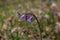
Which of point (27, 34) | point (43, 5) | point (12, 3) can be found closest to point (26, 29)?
point (27, 34)

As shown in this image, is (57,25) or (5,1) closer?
(57,25)

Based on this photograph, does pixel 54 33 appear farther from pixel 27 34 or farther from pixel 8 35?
pixel 8 35

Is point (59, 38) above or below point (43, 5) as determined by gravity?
below

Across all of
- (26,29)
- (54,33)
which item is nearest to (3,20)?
(26,29)

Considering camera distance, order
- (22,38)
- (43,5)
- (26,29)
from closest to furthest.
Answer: (22,38) < (26,29) < (43,5)

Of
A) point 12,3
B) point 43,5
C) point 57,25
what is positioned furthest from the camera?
point 12,3

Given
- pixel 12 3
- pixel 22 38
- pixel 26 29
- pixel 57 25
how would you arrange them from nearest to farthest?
pixel 22 38
pixel 26 29
pixel 57 25
pixel 12 3

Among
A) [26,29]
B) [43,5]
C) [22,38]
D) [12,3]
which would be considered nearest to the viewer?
[22,38]

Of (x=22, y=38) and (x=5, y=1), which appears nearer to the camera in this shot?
(x=22, y=38)

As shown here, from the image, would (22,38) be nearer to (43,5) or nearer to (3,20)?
(3,20)
